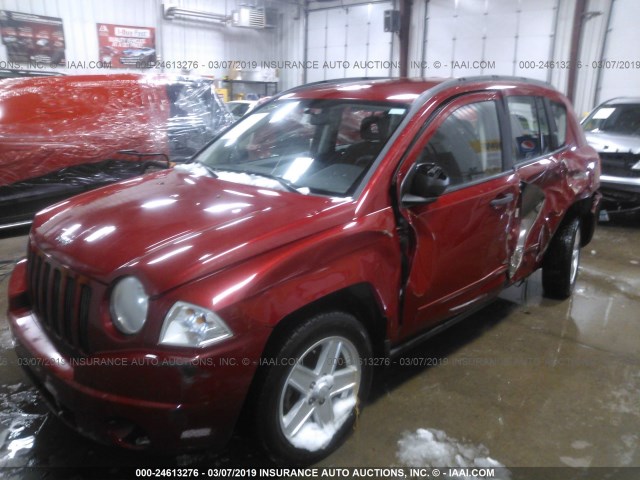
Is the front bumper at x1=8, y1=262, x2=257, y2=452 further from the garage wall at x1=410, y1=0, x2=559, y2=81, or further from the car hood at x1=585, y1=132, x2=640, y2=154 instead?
the garage wall at x1=410, y1=0, x2=559, y2=81

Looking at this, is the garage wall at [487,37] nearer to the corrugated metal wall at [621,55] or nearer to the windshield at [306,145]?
the corrugated metal wall at [621,55]

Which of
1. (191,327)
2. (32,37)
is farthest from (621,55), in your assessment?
(32,37)

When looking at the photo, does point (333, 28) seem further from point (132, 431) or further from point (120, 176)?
point (132, 431)

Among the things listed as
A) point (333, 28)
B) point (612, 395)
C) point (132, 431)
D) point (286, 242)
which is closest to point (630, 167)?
point (612, 395)

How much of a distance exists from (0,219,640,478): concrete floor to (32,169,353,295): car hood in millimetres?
910

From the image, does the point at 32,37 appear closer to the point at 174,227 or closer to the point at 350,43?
the point at 350,43

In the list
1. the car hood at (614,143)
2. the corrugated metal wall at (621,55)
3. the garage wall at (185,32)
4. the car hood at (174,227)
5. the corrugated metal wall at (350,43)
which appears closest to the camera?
the car hood at (174,227)

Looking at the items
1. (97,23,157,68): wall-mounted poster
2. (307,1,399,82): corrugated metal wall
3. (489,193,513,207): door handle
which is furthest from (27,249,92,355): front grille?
(307,1,399,82): corrugated metal wall

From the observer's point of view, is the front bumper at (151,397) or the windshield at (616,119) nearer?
the front bumper at (151,397)

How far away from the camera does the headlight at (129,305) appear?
1.68 meters

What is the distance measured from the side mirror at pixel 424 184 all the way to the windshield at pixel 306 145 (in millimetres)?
207

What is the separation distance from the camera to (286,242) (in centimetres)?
185

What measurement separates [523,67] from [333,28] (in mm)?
6196

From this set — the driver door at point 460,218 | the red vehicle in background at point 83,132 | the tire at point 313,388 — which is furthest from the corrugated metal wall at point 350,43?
the tire at point 313,388
